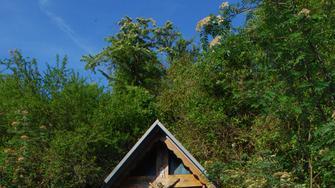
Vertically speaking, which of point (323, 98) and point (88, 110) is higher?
point (88, 110)

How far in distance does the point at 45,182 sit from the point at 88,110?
4.30m

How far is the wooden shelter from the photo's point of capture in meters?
11.0

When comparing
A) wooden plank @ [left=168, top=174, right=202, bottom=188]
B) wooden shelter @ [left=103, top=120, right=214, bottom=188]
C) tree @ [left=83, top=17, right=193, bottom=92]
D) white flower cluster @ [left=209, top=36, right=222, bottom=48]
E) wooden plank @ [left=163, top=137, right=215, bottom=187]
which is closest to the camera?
white flower cluster @ [left=209, top=36, right=222, bottom=48]

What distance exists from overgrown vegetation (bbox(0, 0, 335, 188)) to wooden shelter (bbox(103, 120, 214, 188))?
1.00 meters

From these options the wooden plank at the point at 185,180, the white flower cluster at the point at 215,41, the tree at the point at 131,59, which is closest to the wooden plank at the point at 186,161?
the wooden plank at the point at 185,180

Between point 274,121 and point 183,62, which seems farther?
point 183,62

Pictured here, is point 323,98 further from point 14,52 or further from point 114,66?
point 114,66

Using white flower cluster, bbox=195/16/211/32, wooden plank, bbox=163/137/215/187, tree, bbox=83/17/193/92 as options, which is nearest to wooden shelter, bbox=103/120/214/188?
wooden plank, bbox=163/137/215/187

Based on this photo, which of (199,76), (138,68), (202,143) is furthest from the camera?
(138,68)

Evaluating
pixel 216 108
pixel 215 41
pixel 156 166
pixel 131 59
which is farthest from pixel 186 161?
pixel 131 59

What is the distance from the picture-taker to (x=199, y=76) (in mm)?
16734

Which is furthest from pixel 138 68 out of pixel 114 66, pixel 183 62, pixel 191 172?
pixel 191 172

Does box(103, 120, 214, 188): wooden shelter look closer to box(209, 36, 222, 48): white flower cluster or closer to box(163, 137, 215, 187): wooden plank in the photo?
box(163, 137, 215, 187): wooden plank

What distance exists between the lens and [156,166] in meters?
11.6
